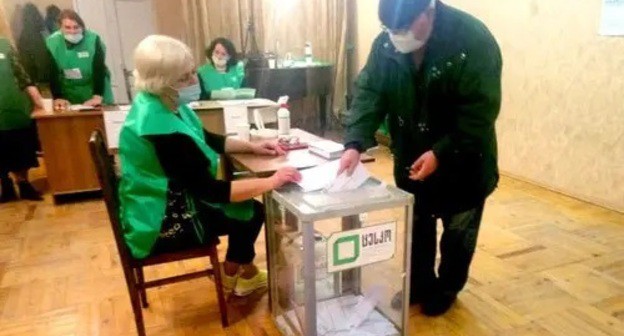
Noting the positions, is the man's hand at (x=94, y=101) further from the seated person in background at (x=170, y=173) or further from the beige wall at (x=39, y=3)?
the seated person in background at (x=170, y=173)

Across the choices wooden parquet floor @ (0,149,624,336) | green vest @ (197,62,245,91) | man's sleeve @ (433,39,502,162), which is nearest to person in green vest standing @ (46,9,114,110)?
green vest @ (197,62,245,91)

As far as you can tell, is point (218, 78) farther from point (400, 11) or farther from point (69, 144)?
point (400, 11)

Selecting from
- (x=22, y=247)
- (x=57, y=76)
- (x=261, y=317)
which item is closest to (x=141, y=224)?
(x=261, y=317)

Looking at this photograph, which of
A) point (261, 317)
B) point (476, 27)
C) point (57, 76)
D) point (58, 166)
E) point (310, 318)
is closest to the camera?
point (310, 318)

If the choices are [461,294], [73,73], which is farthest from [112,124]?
[461,294]

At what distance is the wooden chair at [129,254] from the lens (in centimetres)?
162

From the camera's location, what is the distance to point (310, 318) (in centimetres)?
152

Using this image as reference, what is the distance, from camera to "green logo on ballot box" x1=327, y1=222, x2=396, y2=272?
148 cm

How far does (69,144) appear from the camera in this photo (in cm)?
338

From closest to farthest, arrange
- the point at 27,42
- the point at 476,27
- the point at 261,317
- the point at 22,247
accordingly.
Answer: the point at 476,27, the point at 261,317, the point at 22,247, the point at 27,42

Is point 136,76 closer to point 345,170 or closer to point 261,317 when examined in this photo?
point 345,170

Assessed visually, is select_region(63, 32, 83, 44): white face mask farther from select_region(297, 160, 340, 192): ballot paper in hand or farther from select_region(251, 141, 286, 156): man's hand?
select_region(297, 160, 340, 192): ballot paper in hand

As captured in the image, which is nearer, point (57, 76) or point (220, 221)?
point (220, 221)

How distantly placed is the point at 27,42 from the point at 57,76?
1.51 metres
